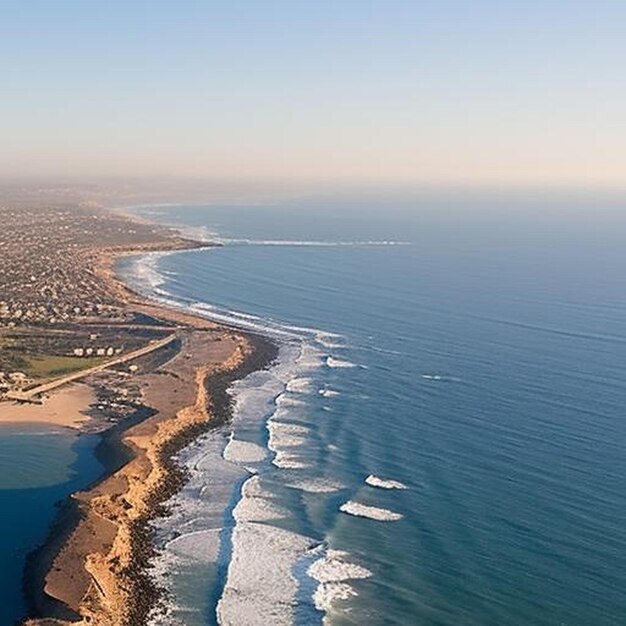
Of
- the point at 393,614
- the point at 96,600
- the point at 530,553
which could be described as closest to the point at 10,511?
the point at 96,600

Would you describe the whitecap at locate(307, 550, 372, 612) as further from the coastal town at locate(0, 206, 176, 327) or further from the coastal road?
the coastal town at locate(0, 206, 176, 327)

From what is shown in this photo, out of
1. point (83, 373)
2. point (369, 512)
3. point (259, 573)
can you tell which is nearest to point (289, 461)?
point (369, 512)

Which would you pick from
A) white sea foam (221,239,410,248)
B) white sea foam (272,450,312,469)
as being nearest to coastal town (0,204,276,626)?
white sea foam (272,450,312,469)

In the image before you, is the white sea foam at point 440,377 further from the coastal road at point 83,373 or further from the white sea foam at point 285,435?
the coastal road at point 83,373

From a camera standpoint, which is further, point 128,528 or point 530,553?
point 128,528

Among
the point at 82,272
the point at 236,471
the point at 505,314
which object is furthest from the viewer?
the point at 82,272

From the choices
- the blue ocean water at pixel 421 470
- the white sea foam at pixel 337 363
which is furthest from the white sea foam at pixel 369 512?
the white sea foam at pixel 337 363

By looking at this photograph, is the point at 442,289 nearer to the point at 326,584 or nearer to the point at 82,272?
the point at 82,272
